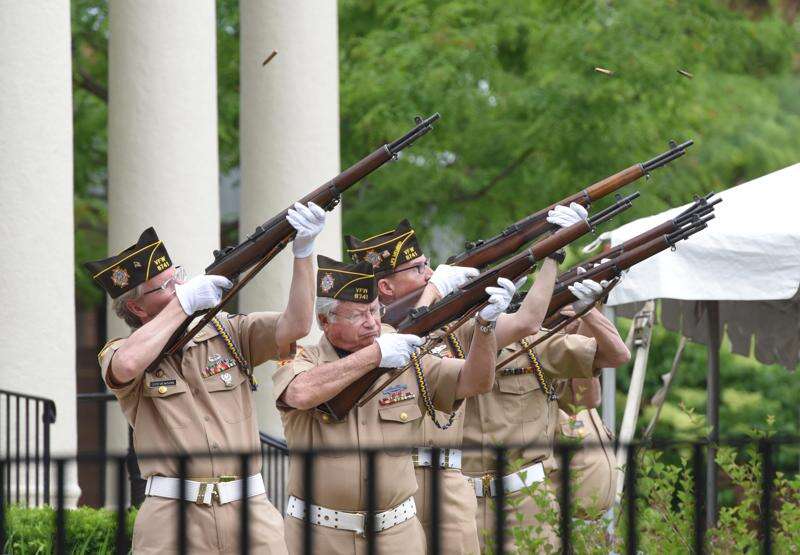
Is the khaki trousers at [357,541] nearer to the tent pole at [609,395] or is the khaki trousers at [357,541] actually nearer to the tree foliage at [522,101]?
the tent pole at [609,395]

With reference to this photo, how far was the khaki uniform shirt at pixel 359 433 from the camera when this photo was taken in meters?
6.18

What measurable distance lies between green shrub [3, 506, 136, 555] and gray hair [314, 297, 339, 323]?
6.34 feet

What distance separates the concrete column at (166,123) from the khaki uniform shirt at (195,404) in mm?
4677

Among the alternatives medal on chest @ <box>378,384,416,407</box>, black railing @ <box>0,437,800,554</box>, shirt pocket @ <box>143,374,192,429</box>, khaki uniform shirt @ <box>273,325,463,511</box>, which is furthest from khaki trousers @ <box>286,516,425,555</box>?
black railing @ <box>0,437,800,554</box>

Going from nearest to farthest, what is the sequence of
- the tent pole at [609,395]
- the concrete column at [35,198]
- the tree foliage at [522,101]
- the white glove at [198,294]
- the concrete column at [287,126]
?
Answer: the white glove at [198,294], the concrete column at [35,198], the tent pole at [609,395], the concrete column at [287,126], the tree foliage at [522,101]

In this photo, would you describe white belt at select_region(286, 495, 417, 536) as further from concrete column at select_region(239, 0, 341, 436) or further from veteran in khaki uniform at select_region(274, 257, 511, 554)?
concrete column at select_region(239, 0, 341, 436)

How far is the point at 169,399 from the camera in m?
6.01

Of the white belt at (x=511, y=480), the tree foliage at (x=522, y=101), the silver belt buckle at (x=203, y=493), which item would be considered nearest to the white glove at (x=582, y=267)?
the white belt at (x=511, y=480)

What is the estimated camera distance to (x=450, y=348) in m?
7.31

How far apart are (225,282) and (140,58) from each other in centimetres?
519

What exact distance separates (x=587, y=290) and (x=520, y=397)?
28.0 inches

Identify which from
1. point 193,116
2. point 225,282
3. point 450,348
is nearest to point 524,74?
point 193,116

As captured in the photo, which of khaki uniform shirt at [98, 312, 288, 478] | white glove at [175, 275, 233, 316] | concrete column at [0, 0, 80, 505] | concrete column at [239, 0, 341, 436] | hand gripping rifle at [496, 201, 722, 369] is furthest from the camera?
concrete column at [239, 0, 341, 436]

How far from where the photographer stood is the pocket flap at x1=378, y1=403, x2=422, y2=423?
6336 mm
